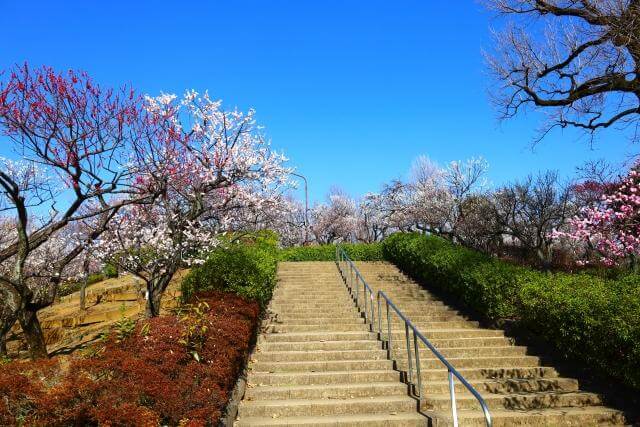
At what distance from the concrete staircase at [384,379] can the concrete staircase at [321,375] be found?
13 mm

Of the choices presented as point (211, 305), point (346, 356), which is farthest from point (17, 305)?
point (346, 356)

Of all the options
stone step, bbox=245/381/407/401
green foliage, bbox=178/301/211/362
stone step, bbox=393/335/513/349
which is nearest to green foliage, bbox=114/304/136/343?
green foliage, bbox=178/301/211/362

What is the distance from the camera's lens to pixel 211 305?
768 centimetres

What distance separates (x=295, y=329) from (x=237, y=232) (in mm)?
6461

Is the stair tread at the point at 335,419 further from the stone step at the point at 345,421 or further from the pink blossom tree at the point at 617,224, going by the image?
the pink blossom tree at the point at 617,224

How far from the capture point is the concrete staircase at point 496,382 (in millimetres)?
5969

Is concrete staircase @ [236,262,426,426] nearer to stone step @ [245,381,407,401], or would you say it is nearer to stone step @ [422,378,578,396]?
stone step @ [245,381,407,401]

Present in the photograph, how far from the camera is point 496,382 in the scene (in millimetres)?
6918

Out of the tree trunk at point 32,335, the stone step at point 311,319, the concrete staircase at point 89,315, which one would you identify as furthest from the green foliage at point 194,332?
the concrete staircase at point 89,315

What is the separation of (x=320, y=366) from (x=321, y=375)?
0.53m

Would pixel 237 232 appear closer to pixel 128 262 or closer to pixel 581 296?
pixel 128 262

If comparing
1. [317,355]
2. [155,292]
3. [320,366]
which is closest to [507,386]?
[320,366]

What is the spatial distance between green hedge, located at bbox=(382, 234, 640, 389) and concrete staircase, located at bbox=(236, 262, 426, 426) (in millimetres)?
2614

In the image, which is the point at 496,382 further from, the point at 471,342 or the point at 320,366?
the point at 320,366
